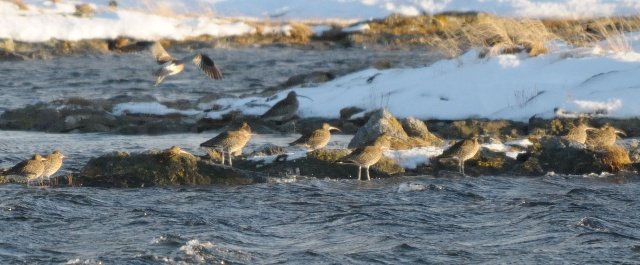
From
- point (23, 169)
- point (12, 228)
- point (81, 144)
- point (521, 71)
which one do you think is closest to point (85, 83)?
point (81, 144)

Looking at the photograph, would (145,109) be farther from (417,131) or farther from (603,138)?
(603,138)

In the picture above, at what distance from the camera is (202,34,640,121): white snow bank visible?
16.8 m

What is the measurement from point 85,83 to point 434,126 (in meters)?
10.3

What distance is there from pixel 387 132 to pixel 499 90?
13.7ft

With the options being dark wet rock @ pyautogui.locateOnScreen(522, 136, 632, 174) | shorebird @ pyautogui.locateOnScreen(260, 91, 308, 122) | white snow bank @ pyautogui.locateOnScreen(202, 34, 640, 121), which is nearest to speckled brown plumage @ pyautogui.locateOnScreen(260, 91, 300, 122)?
shorebird @ pyautogui.locateOnScreen(260, 91, 308, 122)

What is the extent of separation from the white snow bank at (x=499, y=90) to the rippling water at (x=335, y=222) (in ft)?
13.8

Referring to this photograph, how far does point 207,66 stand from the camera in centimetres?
1733

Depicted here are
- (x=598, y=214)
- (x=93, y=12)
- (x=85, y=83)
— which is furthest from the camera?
(x=93, y=12)

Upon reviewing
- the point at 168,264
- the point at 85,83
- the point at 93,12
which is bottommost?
the point at 168,264

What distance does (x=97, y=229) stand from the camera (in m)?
10.3

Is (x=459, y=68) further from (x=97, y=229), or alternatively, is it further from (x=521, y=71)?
(x=97, y=229)

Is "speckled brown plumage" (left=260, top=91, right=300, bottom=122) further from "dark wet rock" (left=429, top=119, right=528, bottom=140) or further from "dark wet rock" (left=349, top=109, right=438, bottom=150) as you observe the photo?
"dark wet rock" (left=349, top=109, right=438, bottom=150)

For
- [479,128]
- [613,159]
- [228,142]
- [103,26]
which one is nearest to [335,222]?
[228,142]

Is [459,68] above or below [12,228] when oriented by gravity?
above
